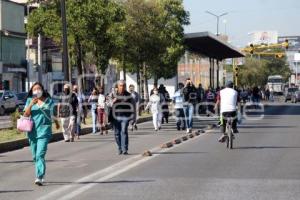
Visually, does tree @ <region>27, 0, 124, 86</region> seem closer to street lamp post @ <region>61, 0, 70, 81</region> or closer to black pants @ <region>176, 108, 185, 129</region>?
street lamp post @ <region>61, 0, 70, 81</region>

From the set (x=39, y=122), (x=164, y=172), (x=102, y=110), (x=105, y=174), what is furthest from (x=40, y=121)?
(x=102, y=110)

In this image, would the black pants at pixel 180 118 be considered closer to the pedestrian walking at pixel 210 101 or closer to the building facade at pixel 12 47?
the pedestrian walking at pixel 210 101

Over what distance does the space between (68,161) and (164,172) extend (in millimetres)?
3288

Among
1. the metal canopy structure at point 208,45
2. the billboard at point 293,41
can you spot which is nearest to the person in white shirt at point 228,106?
the metal canopy structure at point 208,45

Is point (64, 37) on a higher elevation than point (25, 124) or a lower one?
higher

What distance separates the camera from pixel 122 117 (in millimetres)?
17406

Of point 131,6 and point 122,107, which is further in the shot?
point 131,6

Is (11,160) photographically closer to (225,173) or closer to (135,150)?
(135,150)

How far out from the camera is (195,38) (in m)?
49.9

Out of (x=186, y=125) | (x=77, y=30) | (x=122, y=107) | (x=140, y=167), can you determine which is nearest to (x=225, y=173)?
(x=140, y=167)

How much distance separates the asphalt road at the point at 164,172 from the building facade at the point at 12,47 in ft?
130

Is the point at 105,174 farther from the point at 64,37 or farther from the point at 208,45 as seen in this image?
the point at 208,45

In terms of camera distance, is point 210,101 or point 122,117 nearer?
point 122,117

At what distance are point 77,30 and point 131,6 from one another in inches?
483
